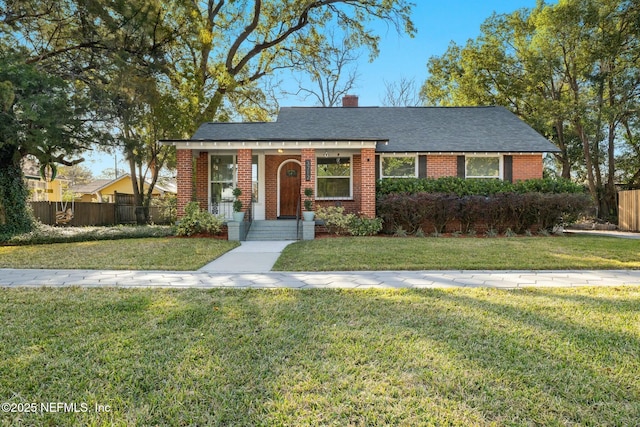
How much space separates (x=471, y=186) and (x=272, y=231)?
22.6 feet

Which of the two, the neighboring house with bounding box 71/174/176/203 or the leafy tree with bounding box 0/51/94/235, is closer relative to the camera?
the leafy tree with bounding box 0/51/94/235

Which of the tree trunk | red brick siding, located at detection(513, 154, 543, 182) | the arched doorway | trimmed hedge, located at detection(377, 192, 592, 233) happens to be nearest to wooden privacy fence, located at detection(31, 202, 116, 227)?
the tree trunk

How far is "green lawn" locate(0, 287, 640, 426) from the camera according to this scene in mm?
2053

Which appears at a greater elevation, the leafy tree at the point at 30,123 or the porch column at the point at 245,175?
the leafy tree at the point at 30,123

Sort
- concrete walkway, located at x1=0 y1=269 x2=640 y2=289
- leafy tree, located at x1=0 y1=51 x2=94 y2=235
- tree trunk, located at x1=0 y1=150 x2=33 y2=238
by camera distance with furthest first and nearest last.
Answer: tree trunk, located at x1=0 y1=150 x2=33 y2=238 < leafy tree, located at x1=0 y1=51 x2=94 y2=235 < concrete walkway, located at x1=0 y1=269 x2=640 y2=289

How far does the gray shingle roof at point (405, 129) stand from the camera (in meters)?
13.5

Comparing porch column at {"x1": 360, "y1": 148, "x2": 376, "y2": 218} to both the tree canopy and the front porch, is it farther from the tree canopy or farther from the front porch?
the tree canopy

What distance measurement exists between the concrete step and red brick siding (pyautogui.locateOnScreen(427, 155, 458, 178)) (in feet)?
18.5

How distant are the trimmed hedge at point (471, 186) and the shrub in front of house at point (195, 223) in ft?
18.2

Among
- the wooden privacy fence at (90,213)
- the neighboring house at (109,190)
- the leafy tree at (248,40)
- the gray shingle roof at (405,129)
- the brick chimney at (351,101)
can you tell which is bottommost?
the wooden privacy fence at (90,213)

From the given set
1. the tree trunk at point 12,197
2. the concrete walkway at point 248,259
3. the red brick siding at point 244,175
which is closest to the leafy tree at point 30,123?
the tree trunk at point 12,197

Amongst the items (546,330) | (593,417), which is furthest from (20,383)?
(546,330)

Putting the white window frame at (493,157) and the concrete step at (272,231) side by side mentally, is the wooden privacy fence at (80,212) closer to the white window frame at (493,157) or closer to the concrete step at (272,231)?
the concrete step at (272,231)

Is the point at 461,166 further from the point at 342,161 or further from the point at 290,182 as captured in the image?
the point at 290,182
